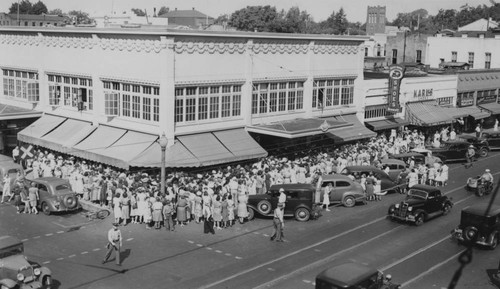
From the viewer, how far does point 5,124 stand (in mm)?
40500

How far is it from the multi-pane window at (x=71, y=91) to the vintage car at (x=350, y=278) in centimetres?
2342

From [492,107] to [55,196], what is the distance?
48.1m

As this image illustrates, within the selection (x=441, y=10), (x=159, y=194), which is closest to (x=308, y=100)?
(x=159, y=194)

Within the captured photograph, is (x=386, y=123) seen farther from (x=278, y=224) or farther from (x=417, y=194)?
(x=278, y=224)

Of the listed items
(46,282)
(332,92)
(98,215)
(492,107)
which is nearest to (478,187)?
(332,92)

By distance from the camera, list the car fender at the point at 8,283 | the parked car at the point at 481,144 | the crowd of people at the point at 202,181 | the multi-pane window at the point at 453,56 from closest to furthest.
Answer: the car fender at the point at 8,283, the crowd of people at the point at 202,181, the parked car at the point at 481,144, the multi-pane window at the point at 453,56

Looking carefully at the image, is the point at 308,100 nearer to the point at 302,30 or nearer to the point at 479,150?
the point at 479,150

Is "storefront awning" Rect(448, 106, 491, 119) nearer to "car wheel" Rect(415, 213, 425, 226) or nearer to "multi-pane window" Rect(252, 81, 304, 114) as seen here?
"multi-pane window" Rect(252, 81, 304, 114)

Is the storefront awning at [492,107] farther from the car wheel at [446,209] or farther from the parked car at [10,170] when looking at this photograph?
the parked car at [10,170]

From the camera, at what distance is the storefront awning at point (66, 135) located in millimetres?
35062

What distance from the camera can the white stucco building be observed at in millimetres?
32312

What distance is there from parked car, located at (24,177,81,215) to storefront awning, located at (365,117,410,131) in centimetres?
2559

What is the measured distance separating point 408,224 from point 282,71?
1445 centimetres

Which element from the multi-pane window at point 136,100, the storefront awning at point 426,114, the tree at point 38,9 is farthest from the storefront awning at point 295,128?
the tree at point 38,9
